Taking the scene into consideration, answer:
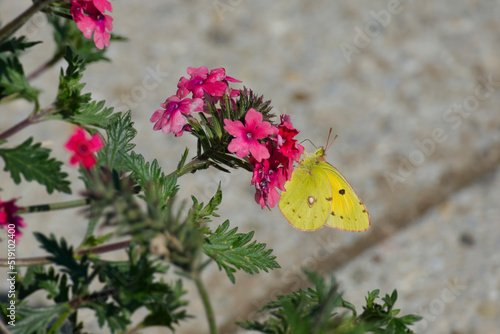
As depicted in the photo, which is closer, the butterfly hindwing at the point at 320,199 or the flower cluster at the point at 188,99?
the flower cluster at the point at 188,99

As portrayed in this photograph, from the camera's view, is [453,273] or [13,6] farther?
[13,6]

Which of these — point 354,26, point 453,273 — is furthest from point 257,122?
point 354,26

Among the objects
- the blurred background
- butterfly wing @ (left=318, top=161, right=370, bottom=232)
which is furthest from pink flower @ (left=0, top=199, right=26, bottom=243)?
the blurred background

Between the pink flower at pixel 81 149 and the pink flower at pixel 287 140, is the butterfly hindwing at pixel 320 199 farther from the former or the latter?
the pink flower at pixel 81 149

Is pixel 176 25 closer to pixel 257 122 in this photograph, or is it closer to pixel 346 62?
pixel 346 62

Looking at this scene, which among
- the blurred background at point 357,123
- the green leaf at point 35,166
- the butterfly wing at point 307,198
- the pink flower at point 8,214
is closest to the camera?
the pink flower at point 8,214

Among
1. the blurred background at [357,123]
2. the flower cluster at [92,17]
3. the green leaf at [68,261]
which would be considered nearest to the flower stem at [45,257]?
the green leaf at [68,261]

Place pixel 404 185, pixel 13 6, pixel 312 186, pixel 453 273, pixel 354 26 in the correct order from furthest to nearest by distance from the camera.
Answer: pixel 354 26 < pixel 13 6 < pixel 404 185 < pixel 453 273 < pixel 312 186
